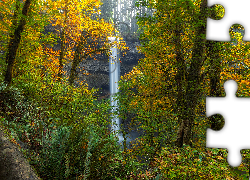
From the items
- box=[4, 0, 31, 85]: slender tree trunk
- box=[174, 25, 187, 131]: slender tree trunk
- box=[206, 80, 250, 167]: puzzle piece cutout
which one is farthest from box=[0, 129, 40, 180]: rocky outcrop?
box=[174, 25, 187, 131]: slender tree trunk

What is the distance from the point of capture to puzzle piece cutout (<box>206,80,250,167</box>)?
62.4 inches

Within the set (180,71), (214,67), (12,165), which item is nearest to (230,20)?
(12,165)

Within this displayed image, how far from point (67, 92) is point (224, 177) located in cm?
501

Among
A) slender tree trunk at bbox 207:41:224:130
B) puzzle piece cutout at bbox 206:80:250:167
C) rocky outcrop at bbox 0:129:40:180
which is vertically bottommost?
rocky outcrop at bbox 0:129:40:180

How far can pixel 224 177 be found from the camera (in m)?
2.67

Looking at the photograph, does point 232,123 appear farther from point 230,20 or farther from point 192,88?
point 192,88

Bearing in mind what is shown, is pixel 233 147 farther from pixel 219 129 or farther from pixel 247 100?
pixel 247 100

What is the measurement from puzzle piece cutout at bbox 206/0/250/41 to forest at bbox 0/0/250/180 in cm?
24

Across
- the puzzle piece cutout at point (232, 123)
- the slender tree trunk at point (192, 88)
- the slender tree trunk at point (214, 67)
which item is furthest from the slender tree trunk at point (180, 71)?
the puzzle piece cutout at point (232, 123)

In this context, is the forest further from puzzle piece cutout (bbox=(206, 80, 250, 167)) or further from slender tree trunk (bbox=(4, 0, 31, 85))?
puzzle piece cutout (bbox=(206, 80, 250, 167))

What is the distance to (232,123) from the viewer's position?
1.61 m

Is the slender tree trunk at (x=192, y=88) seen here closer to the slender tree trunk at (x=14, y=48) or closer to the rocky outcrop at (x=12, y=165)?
the rocky outcrop at (x=12, y=165)

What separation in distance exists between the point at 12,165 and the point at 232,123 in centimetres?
221

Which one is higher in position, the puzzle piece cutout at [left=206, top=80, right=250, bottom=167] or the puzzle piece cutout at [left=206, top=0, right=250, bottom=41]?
the puzzle piece cutout at [left=206, top=0, right=250, bottom=41]
